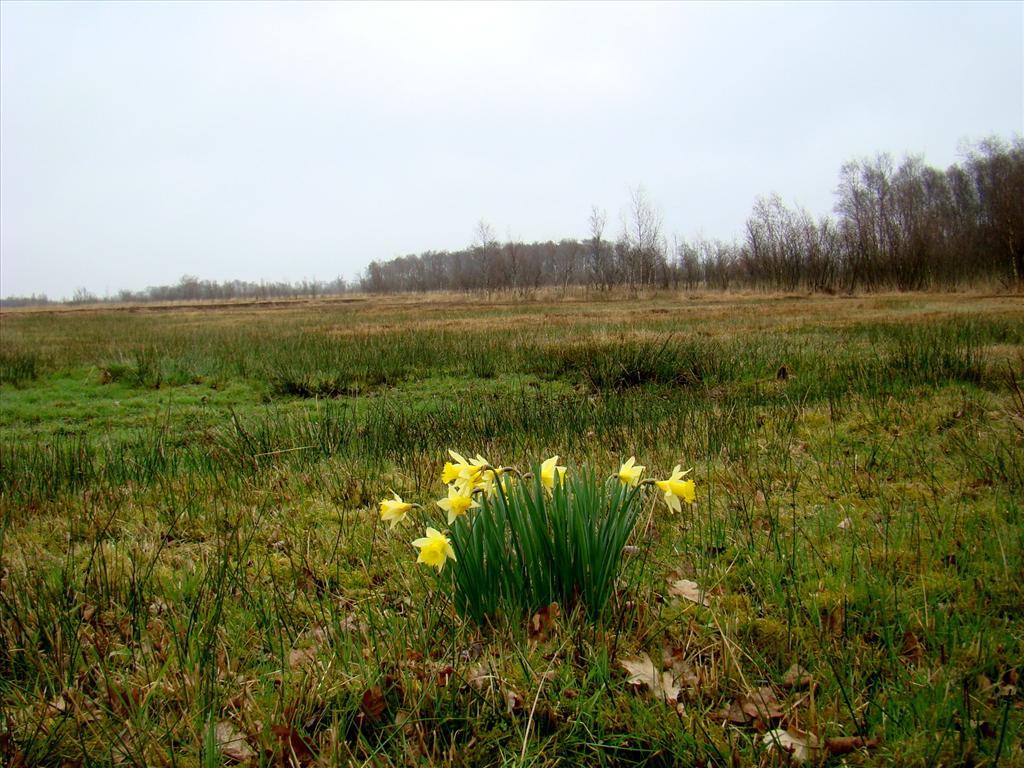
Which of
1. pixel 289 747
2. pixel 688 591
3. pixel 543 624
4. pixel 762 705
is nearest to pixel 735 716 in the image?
pixel 762 705

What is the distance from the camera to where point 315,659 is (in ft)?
6.90

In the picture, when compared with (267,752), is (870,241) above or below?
above

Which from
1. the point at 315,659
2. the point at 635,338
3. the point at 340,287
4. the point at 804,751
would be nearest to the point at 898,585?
the point at 804,751

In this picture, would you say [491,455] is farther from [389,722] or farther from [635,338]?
[635,338]

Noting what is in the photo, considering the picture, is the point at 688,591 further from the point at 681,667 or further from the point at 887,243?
the point at 887,243

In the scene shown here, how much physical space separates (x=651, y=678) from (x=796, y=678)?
47 centimetres

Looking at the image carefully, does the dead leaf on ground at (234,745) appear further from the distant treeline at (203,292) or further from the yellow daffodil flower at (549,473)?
the distant treeline at (203,292)

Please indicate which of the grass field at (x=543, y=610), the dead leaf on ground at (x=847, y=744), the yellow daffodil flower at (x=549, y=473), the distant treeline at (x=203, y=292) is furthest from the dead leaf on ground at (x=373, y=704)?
the distant treeline at (x=203, y=292)

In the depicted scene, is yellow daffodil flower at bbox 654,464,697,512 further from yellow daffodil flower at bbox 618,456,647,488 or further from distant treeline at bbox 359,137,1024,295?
distant treeline at bbox 359,137,1024,295

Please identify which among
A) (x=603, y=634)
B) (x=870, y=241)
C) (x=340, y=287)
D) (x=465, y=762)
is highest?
(x=340, y=287)

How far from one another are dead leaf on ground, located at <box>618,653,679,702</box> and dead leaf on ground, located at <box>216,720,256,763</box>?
1.19 meters

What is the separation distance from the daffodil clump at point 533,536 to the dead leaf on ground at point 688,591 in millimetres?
504

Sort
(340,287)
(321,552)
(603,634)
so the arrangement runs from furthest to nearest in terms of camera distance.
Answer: (340,287)
(321,552)
(603,634)

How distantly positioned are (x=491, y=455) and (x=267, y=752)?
337 centimetres
